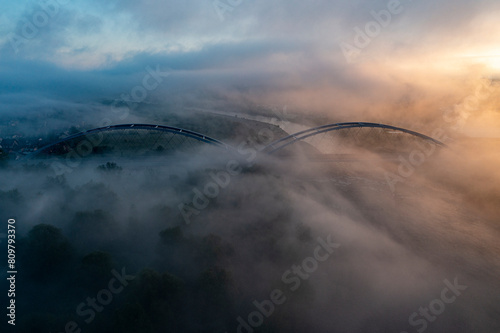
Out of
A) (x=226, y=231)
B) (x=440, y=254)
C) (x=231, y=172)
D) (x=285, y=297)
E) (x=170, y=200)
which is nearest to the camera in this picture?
(x=285, y=297)

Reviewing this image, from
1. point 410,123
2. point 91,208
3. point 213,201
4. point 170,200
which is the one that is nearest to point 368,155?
point 213,201

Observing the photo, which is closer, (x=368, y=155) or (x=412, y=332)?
(x=412, y=332)

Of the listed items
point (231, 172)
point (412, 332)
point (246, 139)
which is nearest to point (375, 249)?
point (412, 332)

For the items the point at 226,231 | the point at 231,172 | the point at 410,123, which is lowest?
the point at 226,231

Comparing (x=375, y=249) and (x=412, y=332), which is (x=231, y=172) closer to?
(x=375, y=249)

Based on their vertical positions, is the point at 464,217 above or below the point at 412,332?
above

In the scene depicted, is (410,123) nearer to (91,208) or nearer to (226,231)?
(226,231)

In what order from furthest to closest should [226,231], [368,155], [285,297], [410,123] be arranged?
[410,123], [368,155], [226,231], [285,297]

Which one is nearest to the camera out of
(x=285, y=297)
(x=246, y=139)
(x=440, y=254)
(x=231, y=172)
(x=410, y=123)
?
(x=285, y=297)

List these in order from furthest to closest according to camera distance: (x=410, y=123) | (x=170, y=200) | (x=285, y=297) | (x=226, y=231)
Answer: (x=410, y=123)
(x=170, y=200)
(x=226, y=231)
(x=285, y=297)
